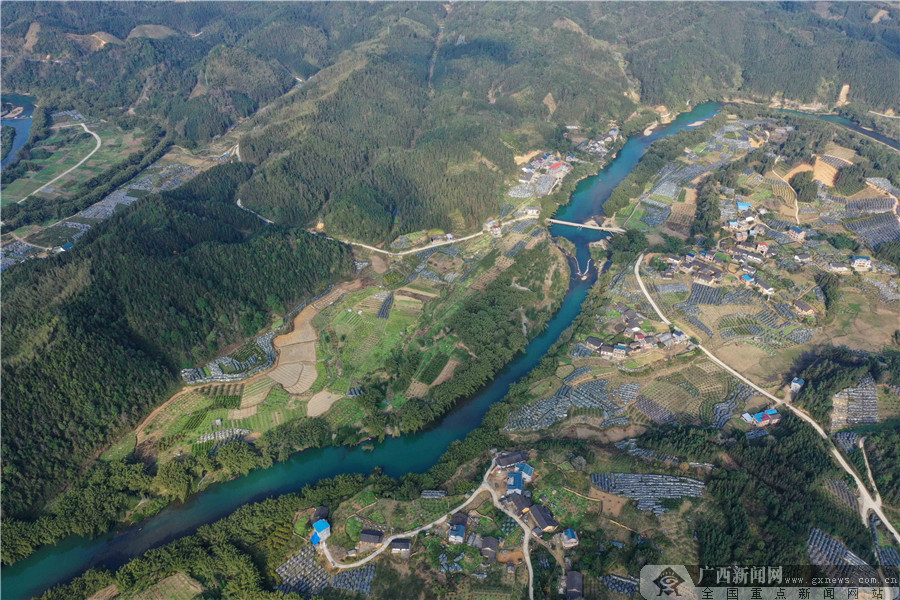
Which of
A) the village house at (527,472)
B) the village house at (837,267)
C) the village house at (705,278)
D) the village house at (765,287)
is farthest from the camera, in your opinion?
the village house at (837,267)

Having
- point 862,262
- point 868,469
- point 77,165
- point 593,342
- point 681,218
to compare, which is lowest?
point 868,469

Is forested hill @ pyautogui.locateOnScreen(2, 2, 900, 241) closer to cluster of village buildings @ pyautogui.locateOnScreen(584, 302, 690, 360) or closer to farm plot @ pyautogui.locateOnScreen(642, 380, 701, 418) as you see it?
cluster of village buildings @ pyautogui.locateOnScreen(584, 302, 690, 360)

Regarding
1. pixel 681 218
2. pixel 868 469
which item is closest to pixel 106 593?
pixel 868 469

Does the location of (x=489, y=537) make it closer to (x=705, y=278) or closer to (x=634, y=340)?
(x=634, y=340)

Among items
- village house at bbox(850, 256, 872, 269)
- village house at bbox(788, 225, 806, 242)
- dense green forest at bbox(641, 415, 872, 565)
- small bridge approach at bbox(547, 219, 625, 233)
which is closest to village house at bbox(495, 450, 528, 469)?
dense green forest at bbox(641, 415, 872, 565)

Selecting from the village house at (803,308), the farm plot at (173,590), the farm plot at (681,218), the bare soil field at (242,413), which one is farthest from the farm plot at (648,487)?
Answer: the farm plot at (681,218)

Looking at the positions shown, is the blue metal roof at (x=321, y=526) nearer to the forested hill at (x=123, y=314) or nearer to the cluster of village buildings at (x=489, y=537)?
the cluster of village buildings at (x=489, y=537)

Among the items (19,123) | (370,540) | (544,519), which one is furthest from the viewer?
(19,123)
